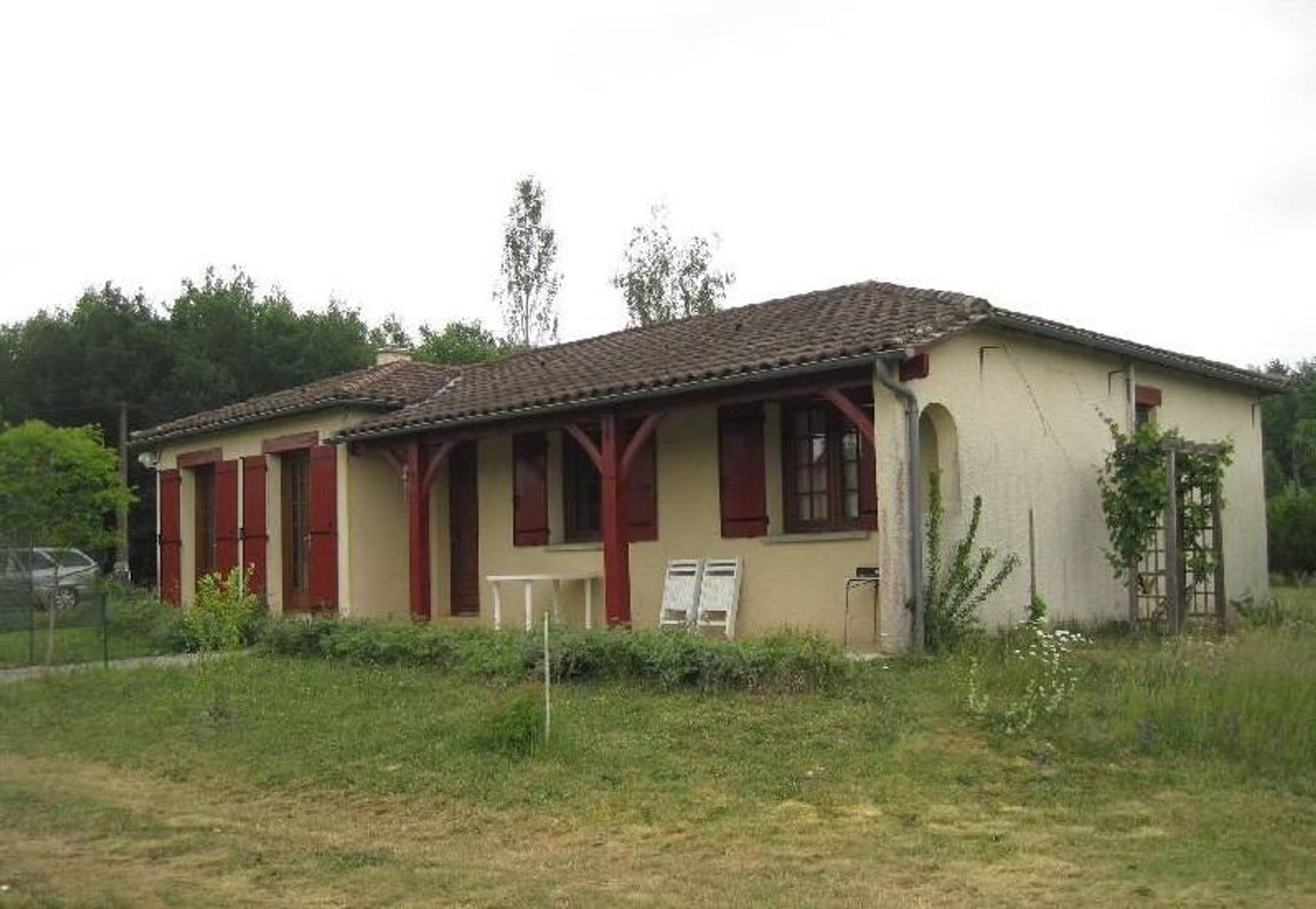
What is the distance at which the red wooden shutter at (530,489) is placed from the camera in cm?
1634

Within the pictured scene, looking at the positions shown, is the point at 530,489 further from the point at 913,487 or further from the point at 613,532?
the point at 913,487

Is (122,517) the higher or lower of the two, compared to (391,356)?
lower

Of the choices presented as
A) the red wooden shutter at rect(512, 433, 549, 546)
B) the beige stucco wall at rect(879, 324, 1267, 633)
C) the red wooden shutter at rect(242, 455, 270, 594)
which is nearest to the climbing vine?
the beige stucco wall at rect(879, 324, 1267, 633)

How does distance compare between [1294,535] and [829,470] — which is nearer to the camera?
[829,470]

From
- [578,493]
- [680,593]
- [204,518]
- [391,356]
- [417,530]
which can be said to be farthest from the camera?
[391,356]

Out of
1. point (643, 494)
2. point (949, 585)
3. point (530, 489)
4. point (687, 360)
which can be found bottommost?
point (949, 585)

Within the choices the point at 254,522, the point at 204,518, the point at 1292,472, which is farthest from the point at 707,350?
the point at 1292,472

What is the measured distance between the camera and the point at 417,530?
1683cm

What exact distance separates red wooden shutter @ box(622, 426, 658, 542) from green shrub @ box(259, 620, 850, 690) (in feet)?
7.47

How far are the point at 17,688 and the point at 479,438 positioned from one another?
558cm

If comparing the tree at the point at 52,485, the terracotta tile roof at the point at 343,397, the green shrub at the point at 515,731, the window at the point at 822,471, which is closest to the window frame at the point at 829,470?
the window at the point at 822,471

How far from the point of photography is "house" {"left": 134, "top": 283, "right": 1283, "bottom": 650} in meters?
12.2

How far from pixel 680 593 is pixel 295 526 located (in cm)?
768

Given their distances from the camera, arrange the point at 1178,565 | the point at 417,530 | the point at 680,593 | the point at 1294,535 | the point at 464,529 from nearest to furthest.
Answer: the point at 1178,565 < the point at 680,593 < the point at 417,530 < the point at 464,529 < the point at 1294,535
